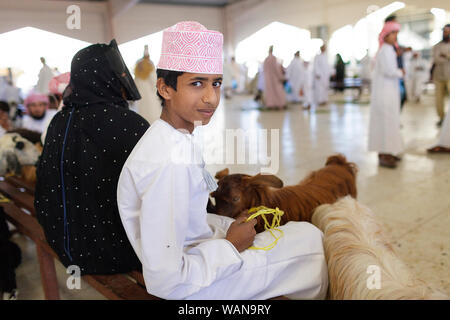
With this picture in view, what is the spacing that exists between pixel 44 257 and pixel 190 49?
5.83 feet

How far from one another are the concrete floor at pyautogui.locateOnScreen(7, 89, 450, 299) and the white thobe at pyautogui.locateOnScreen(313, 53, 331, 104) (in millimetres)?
5125

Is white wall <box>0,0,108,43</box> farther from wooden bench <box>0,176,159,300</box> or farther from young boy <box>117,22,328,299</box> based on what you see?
wooden bench <box>0,176,159,300</box>

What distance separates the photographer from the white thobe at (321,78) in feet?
42.9

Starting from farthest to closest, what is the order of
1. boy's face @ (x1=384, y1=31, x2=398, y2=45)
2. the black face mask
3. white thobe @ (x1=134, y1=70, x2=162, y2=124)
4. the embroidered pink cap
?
white thobe @ (x1=134, y1=70, x2=162, y2=124) < boy's face @ (x1=384, y1=31, x2=398, y2=45) < the black face mask < the embroidered pink cap

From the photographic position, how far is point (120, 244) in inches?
67.7

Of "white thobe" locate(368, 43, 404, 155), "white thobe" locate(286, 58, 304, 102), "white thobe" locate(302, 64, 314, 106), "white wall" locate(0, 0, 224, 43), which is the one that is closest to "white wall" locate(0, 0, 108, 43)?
"white wall" locate(0, 0, 224, 43)

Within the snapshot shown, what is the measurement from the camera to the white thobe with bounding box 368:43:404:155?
14.5 ft

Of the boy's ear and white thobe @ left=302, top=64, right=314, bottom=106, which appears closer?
the boy's ear

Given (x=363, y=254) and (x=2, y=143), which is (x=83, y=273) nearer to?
(x=363, y=254)

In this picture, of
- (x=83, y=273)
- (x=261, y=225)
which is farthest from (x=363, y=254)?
(x=83, y=273)

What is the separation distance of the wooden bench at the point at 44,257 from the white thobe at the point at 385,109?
3.69 metres

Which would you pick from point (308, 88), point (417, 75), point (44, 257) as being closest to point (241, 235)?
point (44, 257)

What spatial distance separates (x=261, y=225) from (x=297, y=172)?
2.83 metres
